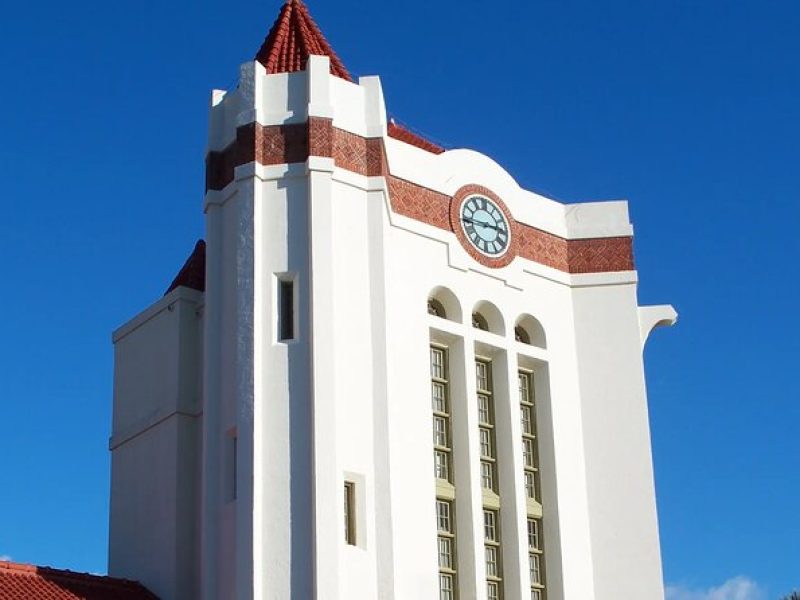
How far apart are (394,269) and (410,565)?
5.61 metres

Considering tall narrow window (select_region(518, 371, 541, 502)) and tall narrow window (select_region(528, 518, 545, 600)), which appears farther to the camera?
tall narrow window (select_region(518, 371, 541, 502))

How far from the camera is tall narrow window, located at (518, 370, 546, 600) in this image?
32375 millimetres

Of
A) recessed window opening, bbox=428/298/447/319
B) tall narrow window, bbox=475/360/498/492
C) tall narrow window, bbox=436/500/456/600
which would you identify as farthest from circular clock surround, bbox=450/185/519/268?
tall narrow window, bbox=436/500/456/600

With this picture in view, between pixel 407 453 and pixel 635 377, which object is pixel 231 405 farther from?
pixel 635 377

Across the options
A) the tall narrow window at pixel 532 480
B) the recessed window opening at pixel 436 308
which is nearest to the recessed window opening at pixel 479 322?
the recessed window opening at pixel 436 308

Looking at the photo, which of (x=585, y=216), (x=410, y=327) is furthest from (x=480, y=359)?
(x=585, y=216)

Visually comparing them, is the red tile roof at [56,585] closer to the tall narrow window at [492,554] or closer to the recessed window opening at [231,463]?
the recessed window opening at [231,463]

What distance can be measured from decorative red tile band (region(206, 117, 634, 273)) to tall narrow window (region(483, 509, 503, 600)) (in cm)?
505

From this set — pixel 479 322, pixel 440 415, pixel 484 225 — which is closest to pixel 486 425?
pixel 440 415

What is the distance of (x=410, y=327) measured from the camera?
104 feet

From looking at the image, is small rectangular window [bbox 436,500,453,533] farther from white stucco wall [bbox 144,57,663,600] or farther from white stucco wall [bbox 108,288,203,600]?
white stucco wall [bbox 108,288,203,600]

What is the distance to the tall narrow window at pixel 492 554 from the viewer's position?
31672 mm

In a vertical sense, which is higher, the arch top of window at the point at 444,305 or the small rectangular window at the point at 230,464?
the arch top of window at the point at 444,305

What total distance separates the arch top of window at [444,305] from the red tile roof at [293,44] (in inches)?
173
